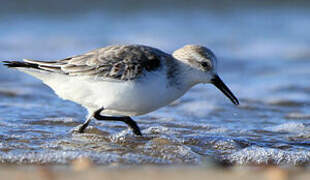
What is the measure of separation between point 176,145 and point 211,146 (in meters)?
0.42

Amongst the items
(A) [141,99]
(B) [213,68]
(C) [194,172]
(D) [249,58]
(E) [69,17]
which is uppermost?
(E) [69,17]

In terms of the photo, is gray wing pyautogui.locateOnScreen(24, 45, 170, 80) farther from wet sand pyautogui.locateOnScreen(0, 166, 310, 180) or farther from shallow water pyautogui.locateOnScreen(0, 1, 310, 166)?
wet sand pyautogui.locateOnScreen(0, 166, 310, 180)

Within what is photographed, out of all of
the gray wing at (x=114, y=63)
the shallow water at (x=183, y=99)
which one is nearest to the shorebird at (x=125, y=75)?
the gray wing at (x=114, y=63)

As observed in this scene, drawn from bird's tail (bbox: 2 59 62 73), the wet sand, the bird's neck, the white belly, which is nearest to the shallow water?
the white belly

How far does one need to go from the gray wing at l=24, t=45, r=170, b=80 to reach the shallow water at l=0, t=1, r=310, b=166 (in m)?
0.81

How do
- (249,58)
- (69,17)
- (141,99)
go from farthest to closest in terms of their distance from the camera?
(69,17) < (249,58) < (141,99)

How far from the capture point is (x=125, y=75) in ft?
20.4

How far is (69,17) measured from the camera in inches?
658

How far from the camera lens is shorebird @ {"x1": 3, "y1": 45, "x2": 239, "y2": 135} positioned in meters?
6.22

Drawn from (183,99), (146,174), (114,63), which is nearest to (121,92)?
(114,63)

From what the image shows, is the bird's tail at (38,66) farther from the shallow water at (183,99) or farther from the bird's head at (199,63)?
the bird's head at (199,63)

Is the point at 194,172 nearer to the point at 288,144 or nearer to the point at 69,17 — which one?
the point at 288,144

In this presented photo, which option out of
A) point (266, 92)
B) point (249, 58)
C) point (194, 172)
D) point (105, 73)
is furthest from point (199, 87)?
point (194, 172)

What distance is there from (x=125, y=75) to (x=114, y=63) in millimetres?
216
